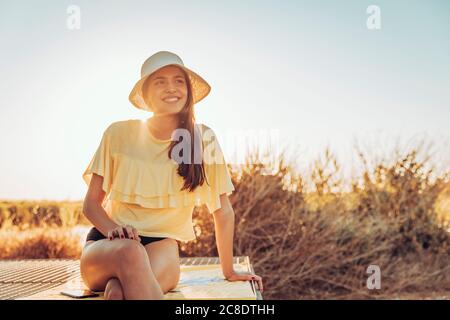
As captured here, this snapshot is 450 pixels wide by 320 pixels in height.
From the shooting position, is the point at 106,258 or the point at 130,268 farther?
the point at 106,258

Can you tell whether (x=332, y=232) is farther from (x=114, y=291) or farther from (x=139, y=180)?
(x=114, y=291)

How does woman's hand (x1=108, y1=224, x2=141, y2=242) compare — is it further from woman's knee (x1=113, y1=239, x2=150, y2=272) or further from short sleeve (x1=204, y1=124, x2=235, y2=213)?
short sleeve (x1=204, y1=124, x2=235, y2=213)

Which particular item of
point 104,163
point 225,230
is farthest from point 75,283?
point 225,230

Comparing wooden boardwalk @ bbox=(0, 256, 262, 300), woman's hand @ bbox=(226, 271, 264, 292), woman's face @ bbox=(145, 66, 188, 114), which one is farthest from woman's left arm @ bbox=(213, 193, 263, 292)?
woman's face @ bbox=(145, 66, 188, 114)

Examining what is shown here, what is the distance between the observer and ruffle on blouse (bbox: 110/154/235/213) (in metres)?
2.50

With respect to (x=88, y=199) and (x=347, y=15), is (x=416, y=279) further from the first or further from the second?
(x=88, y=199)

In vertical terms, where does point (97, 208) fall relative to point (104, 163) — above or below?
below

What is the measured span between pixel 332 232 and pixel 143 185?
11.8 ft

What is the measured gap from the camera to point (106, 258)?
213 cm

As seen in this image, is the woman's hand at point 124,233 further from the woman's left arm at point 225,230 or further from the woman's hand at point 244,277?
the woman's hand at point 244,277

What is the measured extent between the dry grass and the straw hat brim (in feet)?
8.57

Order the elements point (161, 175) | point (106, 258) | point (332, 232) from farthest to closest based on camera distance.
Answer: point (332, 232) → point (161, 175) → point (106, 258)

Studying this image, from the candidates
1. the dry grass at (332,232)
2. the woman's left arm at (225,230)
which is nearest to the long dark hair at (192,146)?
the woman's left arm at (225,230)
